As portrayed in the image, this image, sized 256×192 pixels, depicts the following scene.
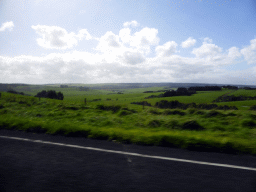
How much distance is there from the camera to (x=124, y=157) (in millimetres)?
4277

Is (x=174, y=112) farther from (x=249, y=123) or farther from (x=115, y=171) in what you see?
(x=115, y=171)

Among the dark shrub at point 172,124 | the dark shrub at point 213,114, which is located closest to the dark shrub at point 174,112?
the dark shrub at point 213,114

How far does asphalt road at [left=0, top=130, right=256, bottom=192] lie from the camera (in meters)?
2.98

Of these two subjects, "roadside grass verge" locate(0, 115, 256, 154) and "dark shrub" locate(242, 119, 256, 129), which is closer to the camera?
"roadside grass verge" locate(0, 115, 256, 154)

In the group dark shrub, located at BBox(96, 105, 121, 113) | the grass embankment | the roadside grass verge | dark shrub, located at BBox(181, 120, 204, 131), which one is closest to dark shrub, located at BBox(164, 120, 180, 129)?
the grass embankment

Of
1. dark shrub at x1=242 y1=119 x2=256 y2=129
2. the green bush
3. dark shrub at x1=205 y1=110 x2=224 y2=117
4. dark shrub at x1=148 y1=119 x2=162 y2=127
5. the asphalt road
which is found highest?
dark shrub at x1=205 y1=110 x2=224 y2=117

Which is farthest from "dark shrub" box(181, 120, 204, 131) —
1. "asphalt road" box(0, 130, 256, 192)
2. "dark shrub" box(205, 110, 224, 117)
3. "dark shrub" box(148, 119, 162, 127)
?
"asphalt road" box(0, 130, 256, 192)

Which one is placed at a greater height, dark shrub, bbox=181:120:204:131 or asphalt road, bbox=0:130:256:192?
dark shrub, bbox=181:120:204:131

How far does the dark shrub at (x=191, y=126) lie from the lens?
6945 mm

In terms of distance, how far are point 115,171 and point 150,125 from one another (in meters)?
4.37

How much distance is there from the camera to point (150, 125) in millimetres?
7688

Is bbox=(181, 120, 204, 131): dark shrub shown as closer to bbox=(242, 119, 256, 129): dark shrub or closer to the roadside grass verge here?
the roadside grass verge

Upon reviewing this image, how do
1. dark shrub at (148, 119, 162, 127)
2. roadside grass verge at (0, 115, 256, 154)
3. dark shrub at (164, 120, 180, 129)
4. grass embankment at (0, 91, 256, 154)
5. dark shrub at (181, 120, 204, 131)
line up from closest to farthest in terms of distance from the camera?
roadside grass verge at (0, 115, 256, 154) → grass embankment at (0, 91, 256, 154) → dark shrub at (181, 120, 204, 131) → dark shrub at (164, 120, 180, 129) → dark shrub at (148, 119, 162, 127)

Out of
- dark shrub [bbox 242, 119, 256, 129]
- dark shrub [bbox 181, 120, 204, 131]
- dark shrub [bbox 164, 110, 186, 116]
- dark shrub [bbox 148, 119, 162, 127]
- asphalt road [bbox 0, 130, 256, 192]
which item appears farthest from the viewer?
dark shrub [bbox 164, 110, 186, 116]
